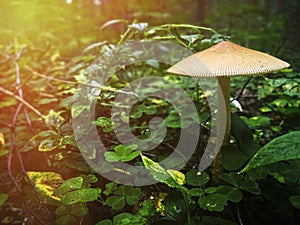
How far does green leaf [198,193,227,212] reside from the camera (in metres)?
1.01

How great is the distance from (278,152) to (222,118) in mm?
423

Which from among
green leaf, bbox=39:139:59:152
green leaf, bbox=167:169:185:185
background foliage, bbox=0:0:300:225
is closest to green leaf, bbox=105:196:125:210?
background foliage, bbox=0:0:300:225

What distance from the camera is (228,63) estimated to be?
1081 millimetres

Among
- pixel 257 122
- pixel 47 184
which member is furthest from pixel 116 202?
pixel 257 122

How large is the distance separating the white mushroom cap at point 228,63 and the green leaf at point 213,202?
434 mm

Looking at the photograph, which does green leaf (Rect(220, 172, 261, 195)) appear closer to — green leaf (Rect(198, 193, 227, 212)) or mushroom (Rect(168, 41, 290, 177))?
green leaf (Rect(198, 193, 227, 212))

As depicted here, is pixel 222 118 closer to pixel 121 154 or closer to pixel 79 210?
pixel 121 154

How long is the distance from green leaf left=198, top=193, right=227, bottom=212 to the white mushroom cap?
0.43 meters

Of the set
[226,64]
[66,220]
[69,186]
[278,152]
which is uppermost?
[226,64]

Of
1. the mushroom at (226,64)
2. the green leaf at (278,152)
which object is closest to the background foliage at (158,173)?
the green leaf at (278,152)

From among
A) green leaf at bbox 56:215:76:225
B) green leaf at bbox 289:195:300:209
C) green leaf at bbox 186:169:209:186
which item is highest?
green leaf at bbox 186:169:209:186

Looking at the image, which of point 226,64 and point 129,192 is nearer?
point 226,64

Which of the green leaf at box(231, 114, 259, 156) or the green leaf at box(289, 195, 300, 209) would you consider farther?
the green leaf at box(231, 114, 259, 156)

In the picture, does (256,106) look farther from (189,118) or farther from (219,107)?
(219,107)
